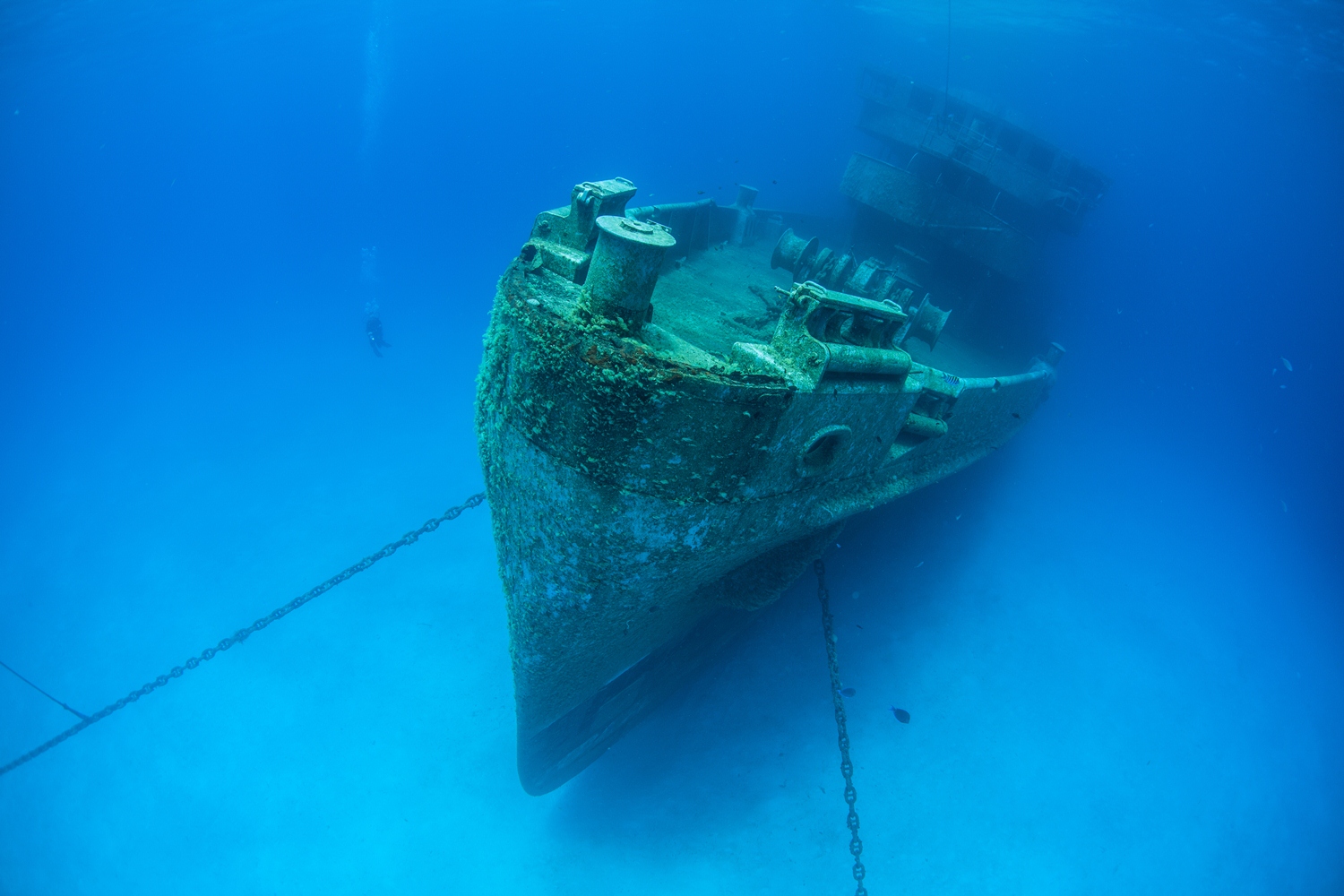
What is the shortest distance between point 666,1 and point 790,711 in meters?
73.7

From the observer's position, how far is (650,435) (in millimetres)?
2305

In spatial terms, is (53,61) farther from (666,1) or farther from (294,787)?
(666,1)

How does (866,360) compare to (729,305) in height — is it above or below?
above

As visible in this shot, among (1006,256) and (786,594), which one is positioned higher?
(1006,256)

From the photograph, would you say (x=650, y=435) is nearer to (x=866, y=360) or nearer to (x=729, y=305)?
(x=866, y=360)

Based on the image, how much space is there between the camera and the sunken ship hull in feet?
7.26

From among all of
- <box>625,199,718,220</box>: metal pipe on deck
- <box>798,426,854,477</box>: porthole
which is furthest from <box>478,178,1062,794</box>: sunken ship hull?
<box>625,199,718,220</box>: metal pipe on deck

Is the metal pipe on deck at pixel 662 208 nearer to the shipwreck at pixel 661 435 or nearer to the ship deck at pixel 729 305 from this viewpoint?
the shipwreck at pixel 661 435

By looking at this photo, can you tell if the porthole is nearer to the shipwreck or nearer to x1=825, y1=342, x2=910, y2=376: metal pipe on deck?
the shipwreck

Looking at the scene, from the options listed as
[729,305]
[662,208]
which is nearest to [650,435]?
[729,305]

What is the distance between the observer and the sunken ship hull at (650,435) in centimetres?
221

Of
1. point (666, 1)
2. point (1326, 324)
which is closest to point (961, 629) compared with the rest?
point (1326, 324)

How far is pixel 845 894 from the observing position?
18.4 ft

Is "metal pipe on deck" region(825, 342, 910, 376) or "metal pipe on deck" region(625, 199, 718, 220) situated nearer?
"metal pipe on deck" region(825, 342, 910, 376)
